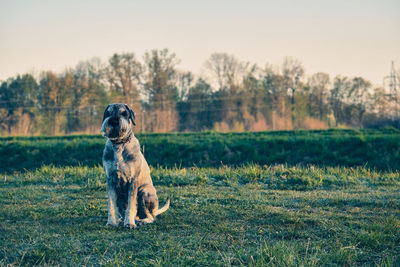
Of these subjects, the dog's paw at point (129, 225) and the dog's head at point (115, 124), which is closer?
the dog's head at point (115, 124)

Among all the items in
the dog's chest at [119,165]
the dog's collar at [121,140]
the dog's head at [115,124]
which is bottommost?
the dog's chest at [119,165]

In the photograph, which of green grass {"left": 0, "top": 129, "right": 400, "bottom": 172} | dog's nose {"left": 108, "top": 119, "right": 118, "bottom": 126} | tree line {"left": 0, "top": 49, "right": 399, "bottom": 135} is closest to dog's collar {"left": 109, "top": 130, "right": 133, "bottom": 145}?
dog's nose {"left": 108, "top": 119, "right": 118, "bottom": 126}

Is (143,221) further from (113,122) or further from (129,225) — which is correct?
(113,122)

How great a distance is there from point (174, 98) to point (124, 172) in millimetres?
44718

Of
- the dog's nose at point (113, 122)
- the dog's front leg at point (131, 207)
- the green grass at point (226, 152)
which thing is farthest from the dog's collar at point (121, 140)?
the green grass at point (226, 152)

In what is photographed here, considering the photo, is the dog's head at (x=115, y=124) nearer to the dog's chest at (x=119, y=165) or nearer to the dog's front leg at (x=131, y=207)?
the dog's chest at (x=119, y=165)

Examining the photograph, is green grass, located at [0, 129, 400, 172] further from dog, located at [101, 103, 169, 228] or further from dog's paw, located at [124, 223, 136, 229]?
dog's paw, located at [124, 223, 136, 229]

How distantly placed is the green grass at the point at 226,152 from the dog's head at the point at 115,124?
12.5 metres

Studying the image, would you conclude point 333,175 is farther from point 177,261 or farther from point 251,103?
point 251,103

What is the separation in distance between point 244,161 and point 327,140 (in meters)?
5.08

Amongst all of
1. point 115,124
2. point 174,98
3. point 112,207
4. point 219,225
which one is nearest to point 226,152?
point 219,225

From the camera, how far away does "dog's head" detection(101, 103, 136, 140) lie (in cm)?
495

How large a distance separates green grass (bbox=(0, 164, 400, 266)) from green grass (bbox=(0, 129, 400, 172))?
8.84 m

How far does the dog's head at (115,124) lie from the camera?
195 inches
